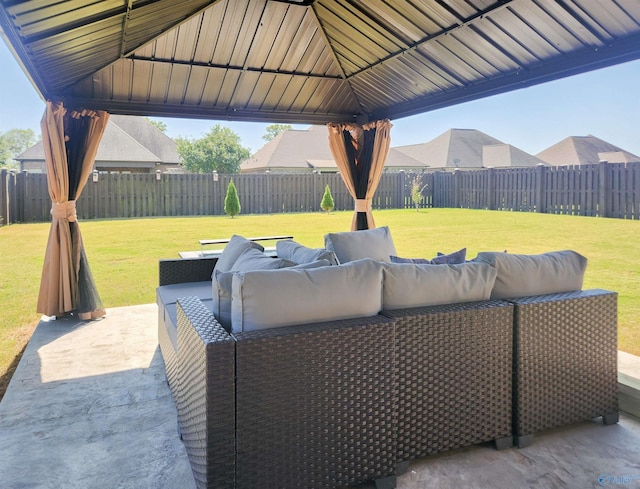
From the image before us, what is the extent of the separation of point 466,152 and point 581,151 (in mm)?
5151

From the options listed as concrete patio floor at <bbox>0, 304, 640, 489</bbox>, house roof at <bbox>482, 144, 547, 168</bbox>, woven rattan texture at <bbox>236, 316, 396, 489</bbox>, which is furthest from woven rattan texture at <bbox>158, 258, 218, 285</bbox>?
house roof at <bbox>482, 144, 547, 168</bbox>

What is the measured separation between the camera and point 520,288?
2381 millimetres

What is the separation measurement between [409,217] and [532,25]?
9.38m

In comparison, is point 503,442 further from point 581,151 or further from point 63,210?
point 581,151

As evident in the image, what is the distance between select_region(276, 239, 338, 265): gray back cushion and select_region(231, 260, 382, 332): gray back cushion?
1.29ft

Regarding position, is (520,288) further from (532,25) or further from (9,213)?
(9,213)

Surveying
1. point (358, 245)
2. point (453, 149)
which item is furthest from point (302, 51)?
point (453, 149)

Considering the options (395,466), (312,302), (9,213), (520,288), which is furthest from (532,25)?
(9,213)

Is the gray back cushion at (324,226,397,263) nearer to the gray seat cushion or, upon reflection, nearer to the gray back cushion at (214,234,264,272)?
the gray back cushion at (214,234,264,272)

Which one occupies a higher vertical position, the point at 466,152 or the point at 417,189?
the point at 466,152

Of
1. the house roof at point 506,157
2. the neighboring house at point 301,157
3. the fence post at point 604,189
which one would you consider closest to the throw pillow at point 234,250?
the fence post at point 604,189

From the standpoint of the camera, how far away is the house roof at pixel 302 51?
283cm

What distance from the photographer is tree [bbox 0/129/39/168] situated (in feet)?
88.9

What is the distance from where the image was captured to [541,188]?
1072cm
